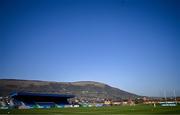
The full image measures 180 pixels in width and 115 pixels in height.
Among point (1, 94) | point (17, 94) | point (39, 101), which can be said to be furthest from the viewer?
point (1, 94)

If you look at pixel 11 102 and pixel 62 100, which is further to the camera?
pixel 62 100

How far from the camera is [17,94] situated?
409 ft

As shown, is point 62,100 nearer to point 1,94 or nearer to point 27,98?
point 27,98

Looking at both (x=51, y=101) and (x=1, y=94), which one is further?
(x=1, y=94)

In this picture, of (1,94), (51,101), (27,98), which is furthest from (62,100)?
(1,94)

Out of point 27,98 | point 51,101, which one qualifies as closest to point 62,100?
point 51,101

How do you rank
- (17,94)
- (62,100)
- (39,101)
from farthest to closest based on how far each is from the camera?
(62,100), (39,101), (17,94)

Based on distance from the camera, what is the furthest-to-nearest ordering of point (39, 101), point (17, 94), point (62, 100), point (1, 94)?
point (1, 94), point (62, 100), point (39, 101), point (17, 94)

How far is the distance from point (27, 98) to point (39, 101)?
6.66 meters

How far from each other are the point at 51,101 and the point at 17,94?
71.4ft

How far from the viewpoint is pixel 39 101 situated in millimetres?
135000

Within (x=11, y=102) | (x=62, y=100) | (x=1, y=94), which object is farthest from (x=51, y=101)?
(x=1, y=94)

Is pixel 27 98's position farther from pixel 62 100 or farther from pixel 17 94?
pixel 62 100

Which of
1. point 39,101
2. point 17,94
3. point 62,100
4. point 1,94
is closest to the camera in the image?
point 17,94
